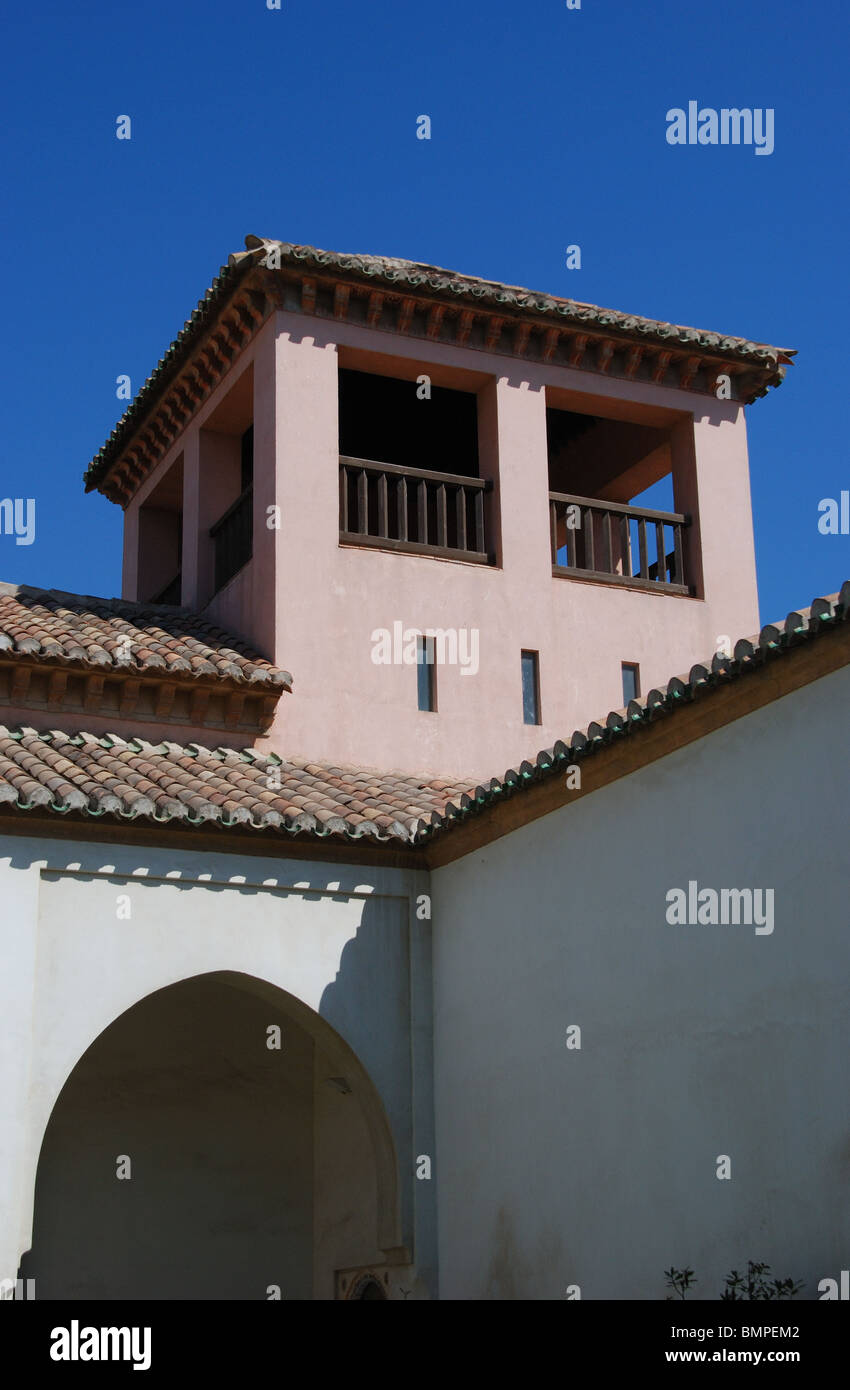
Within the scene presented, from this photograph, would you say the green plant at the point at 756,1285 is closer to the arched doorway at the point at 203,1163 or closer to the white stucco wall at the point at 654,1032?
the white stucco wall at the point at 654,1032

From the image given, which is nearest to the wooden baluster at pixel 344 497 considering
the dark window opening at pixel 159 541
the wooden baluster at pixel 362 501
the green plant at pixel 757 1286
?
the wooden baluster at pixel 362 501

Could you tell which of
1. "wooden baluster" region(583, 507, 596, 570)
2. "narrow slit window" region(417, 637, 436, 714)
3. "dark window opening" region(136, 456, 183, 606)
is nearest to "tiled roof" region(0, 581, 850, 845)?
"narrow slit window" region(417, 637, 436, 714)

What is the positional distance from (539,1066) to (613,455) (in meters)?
8.51

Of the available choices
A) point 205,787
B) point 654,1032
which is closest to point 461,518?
point 205,787

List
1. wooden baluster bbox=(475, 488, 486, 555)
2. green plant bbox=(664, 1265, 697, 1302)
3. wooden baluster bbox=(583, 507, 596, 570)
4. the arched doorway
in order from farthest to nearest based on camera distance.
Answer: wooden baluster bbox=(583, 507, 596, 570) < wooden baluster bbox=(475, 488, 486, 555) < the arched doorway < green plant bbox=(664, 1265, 697, 1302)

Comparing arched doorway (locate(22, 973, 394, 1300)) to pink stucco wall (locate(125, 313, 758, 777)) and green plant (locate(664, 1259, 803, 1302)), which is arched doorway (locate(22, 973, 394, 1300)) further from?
green plant (locate(664, 1259, 803, 1302))

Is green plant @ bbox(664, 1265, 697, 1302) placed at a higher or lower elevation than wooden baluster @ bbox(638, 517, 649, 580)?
lower

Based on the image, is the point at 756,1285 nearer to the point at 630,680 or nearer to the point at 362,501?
the point at 630,680

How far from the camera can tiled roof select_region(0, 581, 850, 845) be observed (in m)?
9.63

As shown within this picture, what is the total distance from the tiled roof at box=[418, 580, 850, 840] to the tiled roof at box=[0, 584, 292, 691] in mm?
2631

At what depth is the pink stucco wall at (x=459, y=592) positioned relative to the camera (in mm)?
14336

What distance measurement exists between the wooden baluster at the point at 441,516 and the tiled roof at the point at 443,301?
1.64 metres
